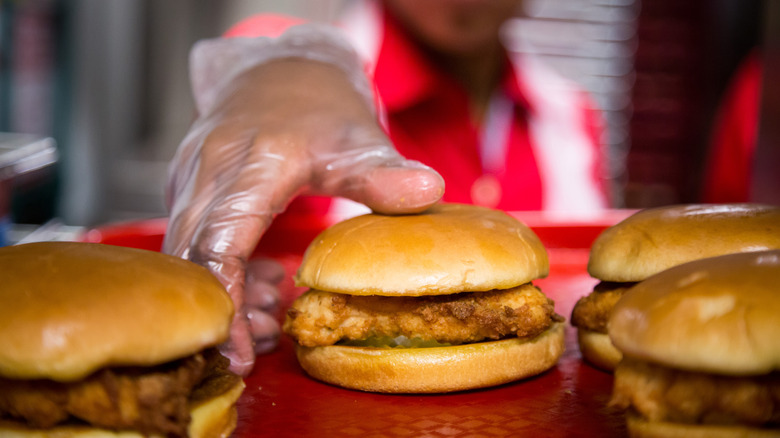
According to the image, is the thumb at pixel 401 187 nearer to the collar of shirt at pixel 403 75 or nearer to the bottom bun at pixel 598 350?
the bottom bun at pixel 598 350

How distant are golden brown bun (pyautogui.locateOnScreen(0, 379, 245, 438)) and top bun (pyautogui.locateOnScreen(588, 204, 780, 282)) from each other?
90cm

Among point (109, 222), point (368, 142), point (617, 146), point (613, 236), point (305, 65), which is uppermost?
point (305, 65)

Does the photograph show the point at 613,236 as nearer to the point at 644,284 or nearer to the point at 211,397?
the point at 644,284

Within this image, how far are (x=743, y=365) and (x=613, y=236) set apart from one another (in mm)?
680

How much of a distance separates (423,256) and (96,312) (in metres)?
0.68

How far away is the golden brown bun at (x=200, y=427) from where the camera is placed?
106cm

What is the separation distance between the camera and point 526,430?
1.27 metres

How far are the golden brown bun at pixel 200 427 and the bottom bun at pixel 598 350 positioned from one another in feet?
2.78

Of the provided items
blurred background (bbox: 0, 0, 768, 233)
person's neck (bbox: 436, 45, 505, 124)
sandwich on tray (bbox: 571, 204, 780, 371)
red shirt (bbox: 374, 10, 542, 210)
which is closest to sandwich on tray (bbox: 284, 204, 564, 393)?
sandwich on tray (bbox: 571, 204, 780, 371)

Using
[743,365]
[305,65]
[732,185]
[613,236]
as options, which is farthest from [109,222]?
[743,365]

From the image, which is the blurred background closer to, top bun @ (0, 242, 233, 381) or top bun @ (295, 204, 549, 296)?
top bun @ (295, 204, 549, 296)

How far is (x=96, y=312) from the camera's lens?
1036 mm

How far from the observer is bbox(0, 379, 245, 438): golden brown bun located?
1058 millimetres

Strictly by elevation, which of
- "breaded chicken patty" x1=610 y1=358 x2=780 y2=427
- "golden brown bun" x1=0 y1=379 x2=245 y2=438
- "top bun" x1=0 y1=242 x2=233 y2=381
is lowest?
"golden brown bun" x1=0 y1=379 x2=245 y2=438
